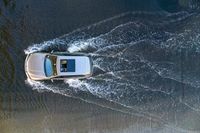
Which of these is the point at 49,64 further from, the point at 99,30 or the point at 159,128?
the point at 159,128

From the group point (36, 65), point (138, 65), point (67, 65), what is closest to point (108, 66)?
point (138, 65)

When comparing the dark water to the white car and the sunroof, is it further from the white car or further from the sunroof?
the sunroof

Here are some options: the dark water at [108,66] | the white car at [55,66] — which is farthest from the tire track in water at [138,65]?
the white car at [55,66]

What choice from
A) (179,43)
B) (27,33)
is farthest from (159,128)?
(27,33)

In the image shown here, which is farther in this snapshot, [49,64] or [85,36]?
[85,36]

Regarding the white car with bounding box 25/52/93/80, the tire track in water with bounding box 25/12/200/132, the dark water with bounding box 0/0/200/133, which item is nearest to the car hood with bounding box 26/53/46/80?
the white car with bounding box 25/52/93/80

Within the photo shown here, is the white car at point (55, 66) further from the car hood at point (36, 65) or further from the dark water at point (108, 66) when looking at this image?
the dark water at point (108, 66)

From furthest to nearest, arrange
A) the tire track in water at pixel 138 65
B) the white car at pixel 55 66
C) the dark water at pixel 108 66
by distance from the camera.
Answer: the tire track in water at pixel 138 65
the dark water at pixel 108 66
the white car at pixel 55 66
